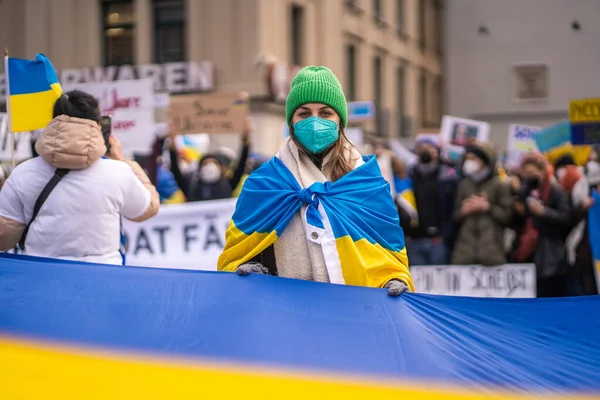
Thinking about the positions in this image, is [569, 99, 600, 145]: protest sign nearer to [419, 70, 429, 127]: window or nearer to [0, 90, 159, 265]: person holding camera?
[0, 90, 159, 265]: person holding camera

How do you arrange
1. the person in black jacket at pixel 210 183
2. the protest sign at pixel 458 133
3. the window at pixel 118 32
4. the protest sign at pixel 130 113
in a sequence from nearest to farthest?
1. the person in black jacket at pixel 210 183
2. the protest sign at pixel 130 113
3. the protest sign at pixel 458 133
4. the window at pixel 118 32

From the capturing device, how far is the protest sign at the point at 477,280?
423 inches

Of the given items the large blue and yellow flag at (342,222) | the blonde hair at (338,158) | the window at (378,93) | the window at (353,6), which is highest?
the window at (353,6)

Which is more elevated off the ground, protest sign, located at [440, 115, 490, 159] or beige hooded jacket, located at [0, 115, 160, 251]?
protest sign, located at [440, 115, 490, 159]

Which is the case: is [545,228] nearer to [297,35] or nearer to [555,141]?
[555,141]

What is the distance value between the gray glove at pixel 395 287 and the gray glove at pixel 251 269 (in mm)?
490

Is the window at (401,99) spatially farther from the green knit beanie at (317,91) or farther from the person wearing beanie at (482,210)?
the green knit beanie at (317,91)

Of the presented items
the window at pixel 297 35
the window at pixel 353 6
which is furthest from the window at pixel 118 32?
the window at pixel 353 6

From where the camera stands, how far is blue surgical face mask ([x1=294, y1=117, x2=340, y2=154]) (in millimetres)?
4410

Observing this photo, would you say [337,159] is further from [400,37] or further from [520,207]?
[400,37]


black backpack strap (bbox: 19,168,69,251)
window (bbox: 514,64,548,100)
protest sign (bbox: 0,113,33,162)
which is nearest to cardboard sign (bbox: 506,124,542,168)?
protest sign (bbox: 0,113,33,162)

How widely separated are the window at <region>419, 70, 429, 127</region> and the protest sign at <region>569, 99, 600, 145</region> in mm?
35514

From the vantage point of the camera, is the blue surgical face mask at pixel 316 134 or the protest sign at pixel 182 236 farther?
the protest sign at pixel 182 236

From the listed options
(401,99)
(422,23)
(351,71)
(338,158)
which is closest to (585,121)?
(338,158)
